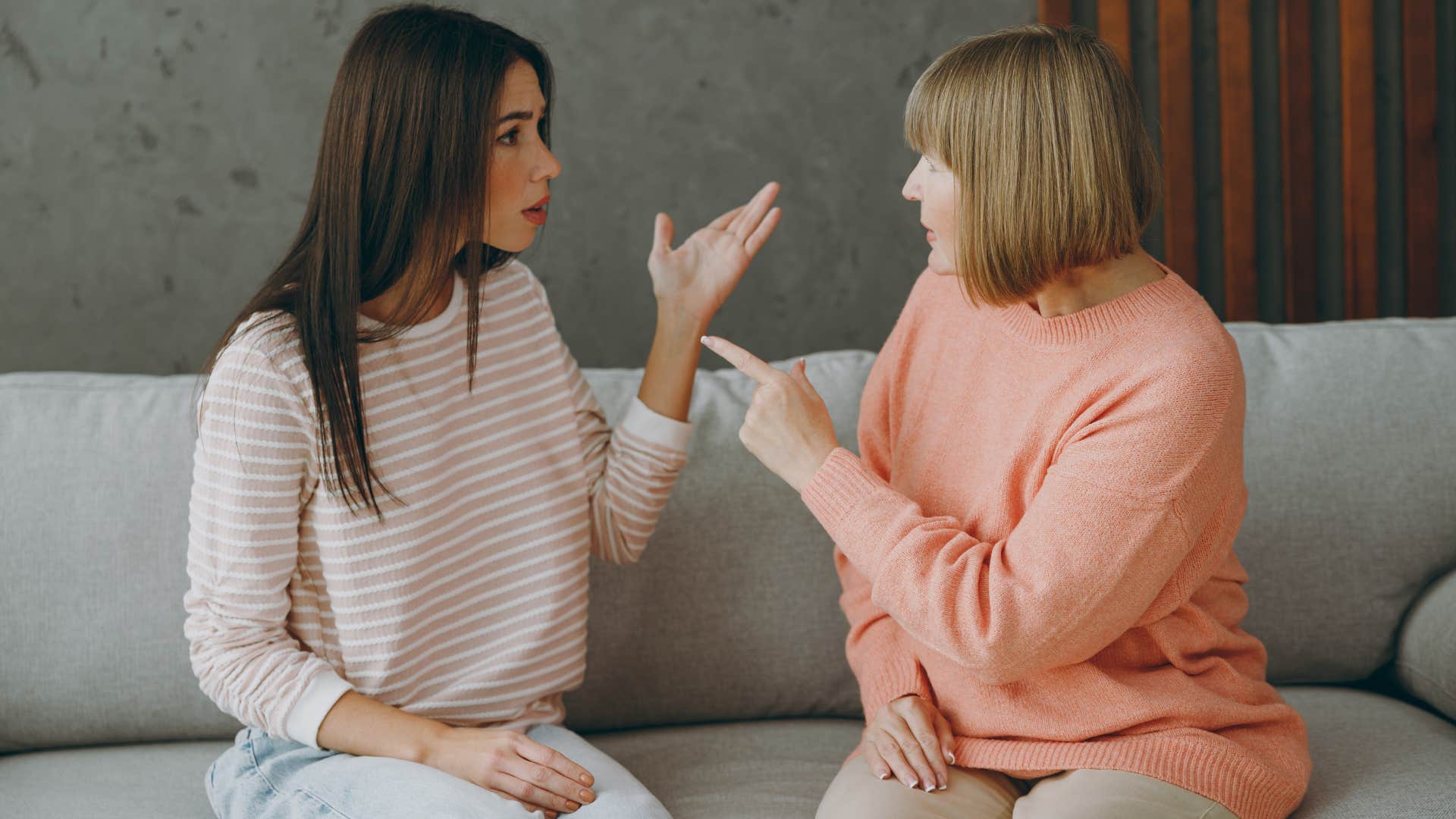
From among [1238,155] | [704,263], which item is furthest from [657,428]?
[1238,155]

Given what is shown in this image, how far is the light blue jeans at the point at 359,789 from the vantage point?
1114 millimetres

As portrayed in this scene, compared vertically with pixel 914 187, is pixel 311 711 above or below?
below

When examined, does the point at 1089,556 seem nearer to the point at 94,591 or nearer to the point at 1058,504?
the point at 1058,504

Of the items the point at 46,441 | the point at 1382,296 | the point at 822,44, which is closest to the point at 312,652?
the point at 46,441

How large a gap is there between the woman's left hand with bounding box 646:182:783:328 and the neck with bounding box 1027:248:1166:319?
38 cm

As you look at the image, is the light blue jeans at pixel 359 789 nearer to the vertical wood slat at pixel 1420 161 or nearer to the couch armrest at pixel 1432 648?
the couch armrest at pixel 1432 648

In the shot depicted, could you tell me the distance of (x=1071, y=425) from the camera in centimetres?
110

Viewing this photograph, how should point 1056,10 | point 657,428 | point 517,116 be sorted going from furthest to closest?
point 1056,10
point 657,428
point 517,116

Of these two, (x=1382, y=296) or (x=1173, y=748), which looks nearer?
(x=1173, y=748)

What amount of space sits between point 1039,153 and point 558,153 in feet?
3.41

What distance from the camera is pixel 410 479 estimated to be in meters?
1.25

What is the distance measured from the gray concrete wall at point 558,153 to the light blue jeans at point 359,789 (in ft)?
2.93

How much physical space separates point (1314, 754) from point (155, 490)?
148cm

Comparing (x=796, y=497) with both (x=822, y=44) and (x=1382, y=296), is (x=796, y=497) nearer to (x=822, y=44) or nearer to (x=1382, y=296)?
(x=822, y=44)
